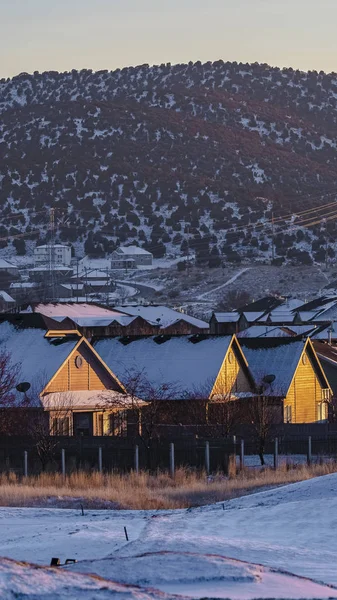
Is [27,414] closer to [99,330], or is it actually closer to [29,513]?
[29,513]

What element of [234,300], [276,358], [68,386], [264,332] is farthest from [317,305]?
[68,386]

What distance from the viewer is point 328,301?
122500 millimetres

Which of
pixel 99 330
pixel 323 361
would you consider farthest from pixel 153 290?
pixel 323 361

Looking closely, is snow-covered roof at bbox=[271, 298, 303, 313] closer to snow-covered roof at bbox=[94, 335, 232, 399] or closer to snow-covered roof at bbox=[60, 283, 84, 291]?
snow-covered roof at bbox=[60, 283, 84, 291]

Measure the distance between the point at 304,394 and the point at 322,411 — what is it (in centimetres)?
293

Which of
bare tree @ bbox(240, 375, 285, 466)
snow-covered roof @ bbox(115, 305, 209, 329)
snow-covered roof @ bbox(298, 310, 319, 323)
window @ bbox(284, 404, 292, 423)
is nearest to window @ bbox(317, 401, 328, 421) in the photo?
window @ bbox(284, 404, 292, 423)

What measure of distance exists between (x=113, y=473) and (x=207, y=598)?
889 inches

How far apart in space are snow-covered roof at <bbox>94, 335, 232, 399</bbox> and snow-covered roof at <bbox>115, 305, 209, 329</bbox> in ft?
145

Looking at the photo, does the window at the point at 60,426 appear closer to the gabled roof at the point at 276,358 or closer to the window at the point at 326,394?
the gabled roof at the point at 276,358

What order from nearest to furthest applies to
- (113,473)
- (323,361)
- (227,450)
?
1. (113,473)
2. (227,450)
3. (323,361)

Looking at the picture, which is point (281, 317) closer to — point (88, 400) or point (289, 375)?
point (289, 375)

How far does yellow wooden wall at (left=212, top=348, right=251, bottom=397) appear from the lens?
52.0 m

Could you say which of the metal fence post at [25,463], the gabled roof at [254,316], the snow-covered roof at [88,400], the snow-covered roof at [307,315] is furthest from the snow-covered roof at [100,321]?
the metal fence post at [25,463]

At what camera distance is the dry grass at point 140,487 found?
29.3 meters
